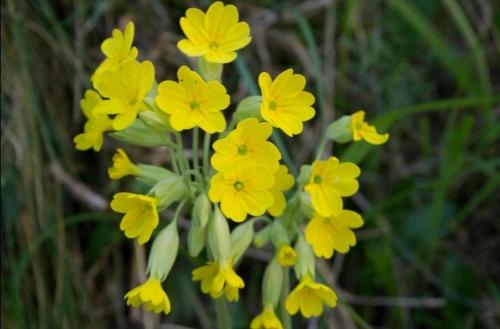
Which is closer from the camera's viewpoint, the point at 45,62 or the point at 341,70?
the point at 45,62

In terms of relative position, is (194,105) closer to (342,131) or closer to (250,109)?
(250,109)

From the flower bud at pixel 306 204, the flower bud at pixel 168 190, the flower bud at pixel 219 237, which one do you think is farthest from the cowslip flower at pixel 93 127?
the flower bud at pixel 306 204

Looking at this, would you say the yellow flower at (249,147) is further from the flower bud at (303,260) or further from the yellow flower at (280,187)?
the flower bud at (303,260)

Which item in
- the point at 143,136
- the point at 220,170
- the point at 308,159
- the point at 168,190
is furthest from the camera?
the point at 308,159

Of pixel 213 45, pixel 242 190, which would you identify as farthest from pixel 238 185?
pixel 213 45

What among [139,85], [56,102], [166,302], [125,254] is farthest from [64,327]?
[139,85]

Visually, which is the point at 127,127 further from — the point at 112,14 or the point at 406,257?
the point at 406,257
